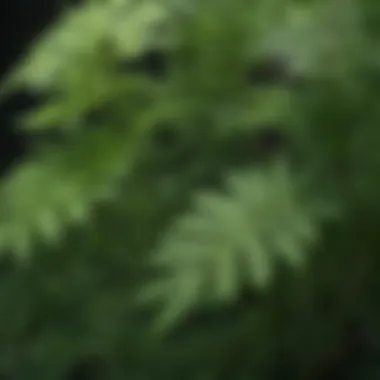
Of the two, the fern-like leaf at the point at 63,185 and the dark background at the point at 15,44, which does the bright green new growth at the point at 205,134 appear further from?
the dark background at the point at 15,44

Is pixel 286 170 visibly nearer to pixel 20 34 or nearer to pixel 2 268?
pixel 2 268

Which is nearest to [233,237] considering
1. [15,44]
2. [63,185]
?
[63,185]

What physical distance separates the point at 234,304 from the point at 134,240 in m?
0.11

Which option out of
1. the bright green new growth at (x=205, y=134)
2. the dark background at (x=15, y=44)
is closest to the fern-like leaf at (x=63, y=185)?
the bright green new growth at (x=205, y=134)

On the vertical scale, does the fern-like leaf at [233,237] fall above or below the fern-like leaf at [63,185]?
below

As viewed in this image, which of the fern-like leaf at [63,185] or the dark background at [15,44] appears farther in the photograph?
the dark background at [15,44]

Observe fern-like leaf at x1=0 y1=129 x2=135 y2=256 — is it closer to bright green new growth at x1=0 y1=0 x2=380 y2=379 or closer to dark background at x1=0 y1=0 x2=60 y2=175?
Result: bright green new growth at x1=0 y1=0 x2=380 y2=379

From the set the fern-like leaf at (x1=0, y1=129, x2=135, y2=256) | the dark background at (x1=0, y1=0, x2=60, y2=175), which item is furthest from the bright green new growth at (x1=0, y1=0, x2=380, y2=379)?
the dark background at (x1=0, y1=0, x2=60, y2=175)

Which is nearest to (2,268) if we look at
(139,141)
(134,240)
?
(134,240)

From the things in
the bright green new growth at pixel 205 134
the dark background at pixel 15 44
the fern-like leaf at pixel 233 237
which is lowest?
the fern-like leaf at pixel 233 237

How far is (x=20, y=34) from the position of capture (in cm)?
142

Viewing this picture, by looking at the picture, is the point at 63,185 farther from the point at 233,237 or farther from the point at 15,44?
the point at 15,44

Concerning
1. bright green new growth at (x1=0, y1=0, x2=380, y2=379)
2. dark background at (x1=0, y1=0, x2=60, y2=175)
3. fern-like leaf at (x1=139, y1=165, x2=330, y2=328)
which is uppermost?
dark background at (x1=0, y1=0, x2=60, y2=175)

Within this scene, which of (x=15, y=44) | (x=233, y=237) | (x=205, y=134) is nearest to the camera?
(x=233, y=237)
